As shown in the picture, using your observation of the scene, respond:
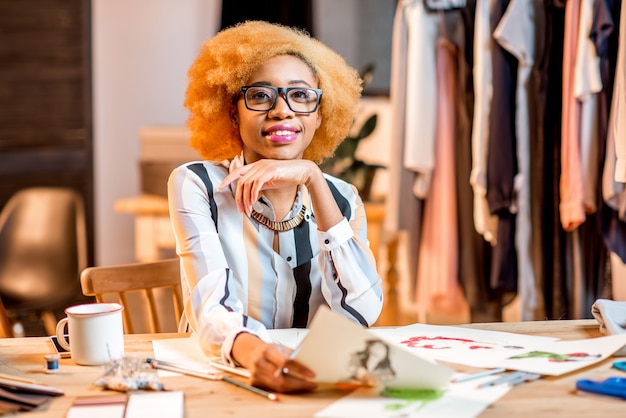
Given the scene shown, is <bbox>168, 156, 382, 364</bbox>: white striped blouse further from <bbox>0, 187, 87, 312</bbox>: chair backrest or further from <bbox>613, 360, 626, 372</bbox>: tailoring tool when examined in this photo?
<bbox>0, 187, 87, 312</bbox>: chair backrest

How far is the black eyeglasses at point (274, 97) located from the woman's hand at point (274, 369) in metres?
0.49

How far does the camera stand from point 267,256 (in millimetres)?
1777

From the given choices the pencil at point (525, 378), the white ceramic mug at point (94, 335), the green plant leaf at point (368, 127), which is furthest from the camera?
the green plant leaf at point (368, 127)

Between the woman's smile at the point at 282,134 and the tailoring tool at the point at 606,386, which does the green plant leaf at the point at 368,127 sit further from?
the tailoring tool at the point at 606,386

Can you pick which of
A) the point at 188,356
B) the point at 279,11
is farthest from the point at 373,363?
the point at 279,11

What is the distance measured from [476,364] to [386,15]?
11.2 ft

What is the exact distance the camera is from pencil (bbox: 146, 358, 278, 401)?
131 centimetres

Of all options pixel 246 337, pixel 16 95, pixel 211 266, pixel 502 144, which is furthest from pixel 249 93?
pixel 16 95

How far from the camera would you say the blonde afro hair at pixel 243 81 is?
5.81ft

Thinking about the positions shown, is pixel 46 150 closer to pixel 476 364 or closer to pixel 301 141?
pixel 301 141

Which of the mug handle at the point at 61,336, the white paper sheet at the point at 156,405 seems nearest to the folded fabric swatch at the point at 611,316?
the white paper sheet at the point at 156,405

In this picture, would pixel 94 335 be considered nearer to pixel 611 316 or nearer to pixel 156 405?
pixel 156 405

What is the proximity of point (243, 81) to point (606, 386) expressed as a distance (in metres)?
0.85

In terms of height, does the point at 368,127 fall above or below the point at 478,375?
above
